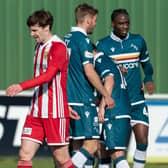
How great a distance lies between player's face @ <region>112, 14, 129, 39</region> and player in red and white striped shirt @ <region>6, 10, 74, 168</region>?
1134 mm

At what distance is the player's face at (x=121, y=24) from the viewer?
9477mm

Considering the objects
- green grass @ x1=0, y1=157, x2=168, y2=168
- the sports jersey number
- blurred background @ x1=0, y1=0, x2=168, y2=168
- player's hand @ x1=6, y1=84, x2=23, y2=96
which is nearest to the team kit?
player's hand @ x1=6, y1=84, x2=23, y2=96

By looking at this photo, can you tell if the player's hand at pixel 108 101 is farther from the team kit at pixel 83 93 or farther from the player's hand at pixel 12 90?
the player's hand at pixel 12 90

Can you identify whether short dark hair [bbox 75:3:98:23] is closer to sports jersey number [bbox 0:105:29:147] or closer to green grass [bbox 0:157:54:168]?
green grass [bbox 0:157:54:168]

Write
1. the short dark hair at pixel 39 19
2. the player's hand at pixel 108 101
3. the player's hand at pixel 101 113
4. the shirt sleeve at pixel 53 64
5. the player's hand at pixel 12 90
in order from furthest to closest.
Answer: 1. the player's hand at pixel 101 113
2. the player's hand at pixel 108 101
3. the short dark hair at pixel 39 19
4. the shirt sleeve at pixel 53 64
5. the player's hand at pixel 12 90

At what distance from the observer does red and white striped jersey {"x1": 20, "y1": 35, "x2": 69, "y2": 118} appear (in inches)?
333

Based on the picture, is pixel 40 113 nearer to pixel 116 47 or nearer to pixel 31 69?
pixel 116 47

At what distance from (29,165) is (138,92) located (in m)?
1.76

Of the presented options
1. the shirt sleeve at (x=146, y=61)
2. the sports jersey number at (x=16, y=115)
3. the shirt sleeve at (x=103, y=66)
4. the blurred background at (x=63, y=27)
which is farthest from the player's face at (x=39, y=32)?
the blurred background at (x=63, y=27)

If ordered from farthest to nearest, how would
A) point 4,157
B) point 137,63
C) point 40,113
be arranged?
1. point 4,157
2. point 137,63
3. point 40,113

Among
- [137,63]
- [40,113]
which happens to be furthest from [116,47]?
[40,113]

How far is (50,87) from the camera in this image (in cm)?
852

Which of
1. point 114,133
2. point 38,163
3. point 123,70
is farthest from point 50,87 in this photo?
point 38,163

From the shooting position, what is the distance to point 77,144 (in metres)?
9.23
